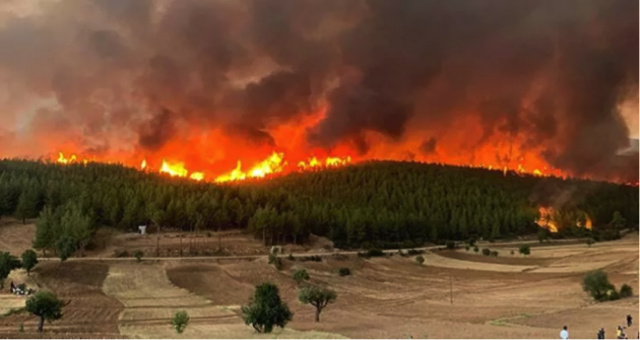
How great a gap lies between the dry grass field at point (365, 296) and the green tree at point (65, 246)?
259 cm

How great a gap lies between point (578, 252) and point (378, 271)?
6374 cm

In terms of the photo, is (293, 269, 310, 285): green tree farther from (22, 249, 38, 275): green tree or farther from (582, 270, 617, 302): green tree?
(582, 270, 617, 302): green tree

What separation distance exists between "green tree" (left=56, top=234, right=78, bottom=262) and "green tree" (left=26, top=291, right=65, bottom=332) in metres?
59.8

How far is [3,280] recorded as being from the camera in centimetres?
11381

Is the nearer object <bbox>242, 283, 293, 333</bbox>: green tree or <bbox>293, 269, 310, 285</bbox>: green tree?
<bbox>242, 283, 293, 333</bbox>: green tree

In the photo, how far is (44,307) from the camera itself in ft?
249

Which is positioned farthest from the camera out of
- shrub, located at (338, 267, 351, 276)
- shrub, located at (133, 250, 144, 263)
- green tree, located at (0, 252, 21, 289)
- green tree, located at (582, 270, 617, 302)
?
shrub, located at (133, 250, 144, 263)

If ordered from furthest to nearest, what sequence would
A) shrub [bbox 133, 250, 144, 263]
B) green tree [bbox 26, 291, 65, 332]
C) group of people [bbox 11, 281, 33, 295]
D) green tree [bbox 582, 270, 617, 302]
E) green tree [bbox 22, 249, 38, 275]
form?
1. shrub [bbox 133, 250, 144, 263]
2. green tree [bbox 22, 249, 38, 275]
3. group of people [bbox 11, 281, 33, 295]
4. green tree [bbox 582, 270, 617, 302]
5. green tree [bbox 26, 291, 65, 332]

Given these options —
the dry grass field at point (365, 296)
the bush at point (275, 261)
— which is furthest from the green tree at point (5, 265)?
the bush at point (275, 261)

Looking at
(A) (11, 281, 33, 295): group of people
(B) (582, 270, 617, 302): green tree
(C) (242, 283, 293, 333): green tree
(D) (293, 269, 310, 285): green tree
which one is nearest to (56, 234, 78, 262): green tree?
(A) (11, 281, 33, 295): group of people

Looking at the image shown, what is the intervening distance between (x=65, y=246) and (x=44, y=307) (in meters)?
63.3

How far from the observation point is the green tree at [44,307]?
246ft

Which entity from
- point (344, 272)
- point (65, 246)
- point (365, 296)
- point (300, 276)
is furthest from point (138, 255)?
point (365, 296)

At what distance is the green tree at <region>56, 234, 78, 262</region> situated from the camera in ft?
441
